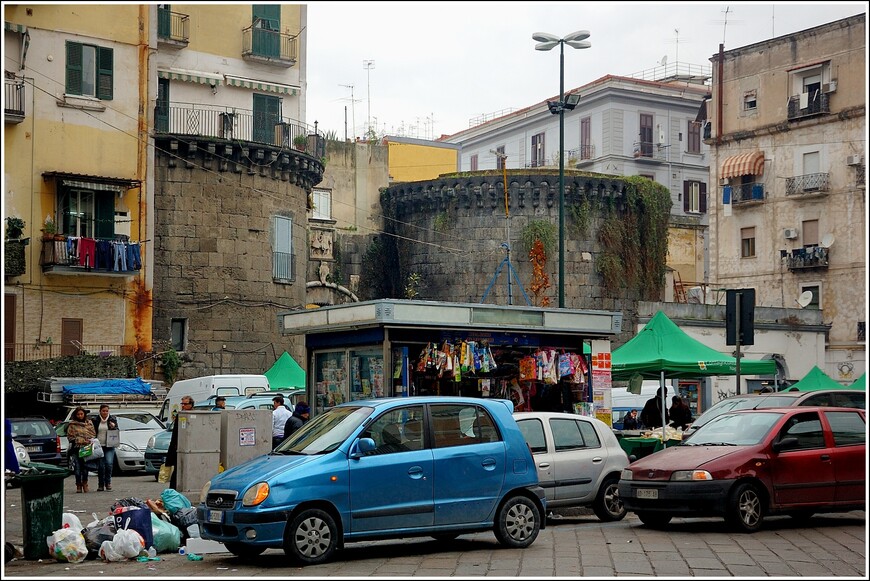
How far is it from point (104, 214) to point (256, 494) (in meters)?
26.7

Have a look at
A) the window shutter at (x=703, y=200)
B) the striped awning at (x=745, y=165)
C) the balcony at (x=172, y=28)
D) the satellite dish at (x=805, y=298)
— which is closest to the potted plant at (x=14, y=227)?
the balcony at (x=172, y=28)

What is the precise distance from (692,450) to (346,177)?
39894 mm

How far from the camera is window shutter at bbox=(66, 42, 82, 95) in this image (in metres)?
36.0

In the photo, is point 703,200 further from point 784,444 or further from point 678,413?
point 784,444

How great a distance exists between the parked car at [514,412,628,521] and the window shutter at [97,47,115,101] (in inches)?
980

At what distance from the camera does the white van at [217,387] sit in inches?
1209

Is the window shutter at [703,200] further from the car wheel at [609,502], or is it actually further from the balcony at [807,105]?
the car wheel at [609,502]

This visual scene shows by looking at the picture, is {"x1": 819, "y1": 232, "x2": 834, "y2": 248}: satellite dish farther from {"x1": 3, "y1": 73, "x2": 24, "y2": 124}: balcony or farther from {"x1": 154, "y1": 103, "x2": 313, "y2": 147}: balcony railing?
{"x1": 3, "y1": 73, "x2": 24, "y2": 124}: balcony

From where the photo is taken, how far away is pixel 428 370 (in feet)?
61.8

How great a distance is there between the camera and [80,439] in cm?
2183

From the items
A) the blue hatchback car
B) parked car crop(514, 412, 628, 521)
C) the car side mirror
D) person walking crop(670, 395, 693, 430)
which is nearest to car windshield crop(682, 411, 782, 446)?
the car side mirror

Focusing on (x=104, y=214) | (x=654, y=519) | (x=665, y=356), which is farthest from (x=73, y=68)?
(x=654, y=519)

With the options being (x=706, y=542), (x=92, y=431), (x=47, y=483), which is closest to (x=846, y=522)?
(x=706, y=542)

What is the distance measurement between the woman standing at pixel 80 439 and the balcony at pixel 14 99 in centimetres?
1536
